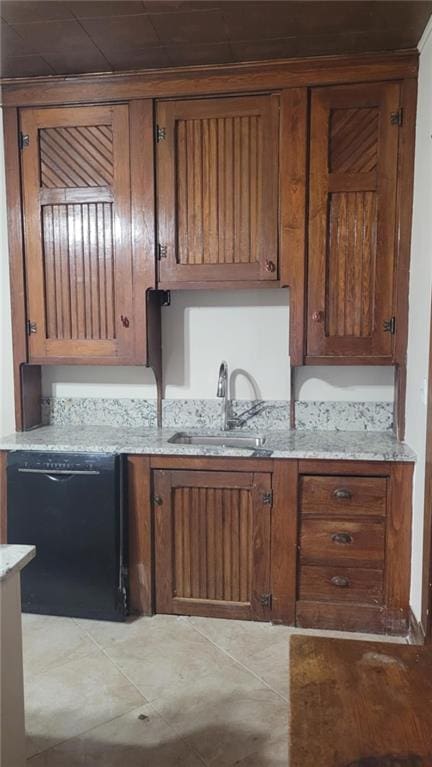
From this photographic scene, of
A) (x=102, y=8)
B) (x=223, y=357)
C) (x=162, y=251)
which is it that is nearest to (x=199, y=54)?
(x=102, y=8)

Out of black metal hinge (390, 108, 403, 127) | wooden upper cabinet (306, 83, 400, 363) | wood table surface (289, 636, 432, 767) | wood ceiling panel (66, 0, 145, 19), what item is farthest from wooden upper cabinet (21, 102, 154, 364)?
wood table surface (289, 636, 432, 767)

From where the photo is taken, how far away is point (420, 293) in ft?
7.41

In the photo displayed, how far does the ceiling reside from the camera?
2012 mm

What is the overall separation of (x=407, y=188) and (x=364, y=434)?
117 cm

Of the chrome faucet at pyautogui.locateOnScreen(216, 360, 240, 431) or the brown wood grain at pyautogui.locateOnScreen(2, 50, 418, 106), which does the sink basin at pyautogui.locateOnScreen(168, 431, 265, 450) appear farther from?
the brown wood grain at pyautogui.locateOnScreen(2, 50, 418, 106)

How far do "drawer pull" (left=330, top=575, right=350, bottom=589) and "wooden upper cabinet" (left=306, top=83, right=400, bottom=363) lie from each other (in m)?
1.00

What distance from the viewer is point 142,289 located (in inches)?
104

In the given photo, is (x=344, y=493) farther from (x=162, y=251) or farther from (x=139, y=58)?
(x=139, y=58)

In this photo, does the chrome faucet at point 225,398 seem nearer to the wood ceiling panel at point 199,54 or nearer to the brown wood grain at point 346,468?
the brown wood grain at point 346,468

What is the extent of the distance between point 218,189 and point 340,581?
6.22 feet

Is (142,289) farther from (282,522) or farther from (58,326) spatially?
(282,522)

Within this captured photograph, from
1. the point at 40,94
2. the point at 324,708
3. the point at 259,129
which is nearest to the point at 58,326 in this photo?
the point at 40,94

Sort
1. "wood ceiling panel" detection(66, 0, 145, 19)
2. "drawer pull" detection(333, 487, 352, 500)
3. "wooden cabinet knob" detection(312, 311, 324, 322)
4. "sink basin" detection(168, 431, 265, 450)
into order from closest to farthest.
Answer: "wood ceiling panel" detection(66, 0, 145, 19), "drawer pull" detection(333, 487, 352, 500), "wooden cabinet knob" detection(312, 311, 324, 322), "sink basin" detection(168, 431, 265, 450)

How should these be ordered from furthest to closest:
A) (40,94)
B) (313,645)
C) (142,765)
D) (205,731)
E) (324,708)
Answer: (40,94), (205,731), (142,765), (313,645), (324,708)
